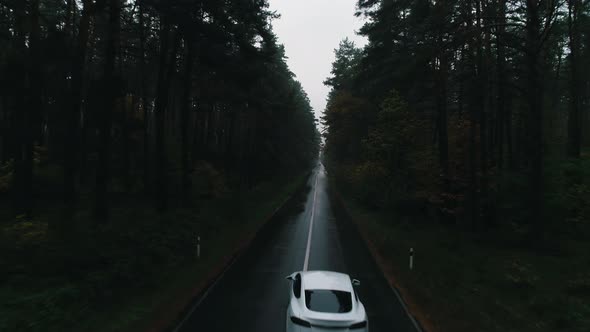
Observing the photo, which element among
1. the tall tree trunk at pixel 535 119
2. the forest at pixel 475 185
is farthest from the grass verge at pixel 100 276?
the tall tree trunk at pixel 535 119

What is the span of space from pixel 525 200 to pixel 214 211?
15562 mm

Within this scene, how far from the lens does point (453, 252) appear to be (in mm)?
15195

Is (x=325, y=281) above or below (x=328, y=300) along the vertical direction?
above

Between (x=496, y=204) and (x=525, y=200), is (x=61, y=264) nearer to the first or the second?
(x=525, y=200)

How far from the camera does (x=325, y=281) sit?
26.2ft

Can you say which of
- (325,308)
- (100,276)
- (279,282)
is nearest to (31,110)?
(100,276)

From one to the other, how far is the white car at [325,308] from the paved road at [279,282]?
1.59 metres

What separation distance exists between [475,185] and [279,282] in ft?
36.4

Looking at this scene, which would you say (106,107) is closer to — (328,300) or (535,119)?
(328,300)

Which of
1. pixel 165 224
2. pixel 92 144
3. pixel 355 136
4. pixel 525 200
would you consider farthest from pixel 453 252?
pixel 92 144

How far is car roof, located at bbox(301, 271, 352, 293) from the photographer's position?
770 centimetres

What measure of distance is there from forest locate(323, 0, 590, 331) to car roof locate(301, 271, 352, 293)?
2696 mm

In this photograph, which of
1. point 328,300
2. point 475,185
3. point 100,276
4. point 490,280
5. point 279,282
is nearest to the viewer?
point 328,300

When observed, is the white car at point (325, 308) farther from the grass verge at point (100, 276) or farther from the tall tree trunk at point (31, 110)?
the tall tree trunk at point (31, 110)
